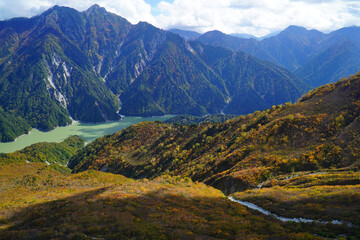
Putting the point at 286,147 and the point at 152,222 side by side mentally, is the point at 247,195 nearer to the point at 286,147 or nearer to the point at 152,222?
the point at 152,222

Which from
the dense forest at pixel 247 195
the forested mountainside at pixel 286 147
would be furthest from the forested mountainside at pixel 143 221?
the forested mountainside at pixel 286 147

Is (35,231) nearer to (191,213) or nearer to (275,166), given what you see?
(191,213)

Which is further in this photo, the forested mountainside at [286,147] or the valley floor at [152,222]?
the forested mountainside at [286,147]

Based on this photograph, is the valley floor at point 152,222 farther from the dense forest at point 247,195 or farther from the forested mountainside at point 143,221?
the dense forest at point 247,195

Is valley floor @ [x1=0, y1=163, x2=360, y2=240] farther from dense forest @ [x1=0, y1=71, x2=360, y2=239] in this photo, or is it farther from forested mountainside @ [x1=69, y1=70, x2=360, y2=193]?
forested mountainside @ [x1=69, y1=70, x2=360, y2=193]

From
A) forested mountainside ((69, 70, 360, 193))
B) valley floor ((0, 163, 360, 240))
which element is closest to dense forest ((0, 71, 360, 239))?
valley floor ((0, 163, 360, 240))

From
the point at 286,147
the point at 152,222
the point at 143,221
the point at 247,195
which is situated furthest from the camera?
the point at 286,147

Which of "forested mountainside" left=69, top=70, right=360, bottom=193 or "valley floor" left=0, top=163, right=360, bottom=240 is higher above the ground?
"forested mountainside" left=69, top=70, right=360, bottom=193

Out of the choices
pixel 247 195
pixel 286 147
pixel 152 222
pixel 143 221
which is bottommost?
pixel 143 221

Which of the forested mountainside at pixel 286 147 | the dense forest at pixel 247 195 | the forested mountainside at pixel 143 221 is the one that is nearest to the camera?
the forested mountainside at pixel 143 221

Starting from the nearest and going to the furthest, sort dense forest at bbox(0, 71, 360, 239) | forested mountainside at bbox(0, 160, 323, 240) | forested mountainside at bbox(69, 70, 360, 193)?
1. forested mountainside at bbox(0, 160, 323, 240)
2. dense forest at bbox(0, 71, 360, 239)
3. forested mountainside at bbox(69, 70, 360, 193)

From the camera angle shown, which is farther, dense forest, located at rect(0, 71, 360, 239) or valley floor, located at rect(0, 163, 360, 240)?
dense forest, located at rect(0, 71, 360, 239)

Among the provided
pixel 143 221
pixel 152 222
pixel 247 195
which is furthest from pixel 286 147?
pixel 143 221
